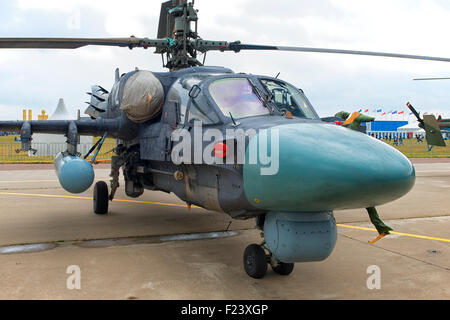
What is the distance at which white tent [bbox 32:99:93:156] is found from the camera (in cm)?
2500

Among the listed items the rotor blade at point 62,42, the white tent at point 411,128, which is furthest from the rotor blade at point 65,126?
the white tent at point 411,128

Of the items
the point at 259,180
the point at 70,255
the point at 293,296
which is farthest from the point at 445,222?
the point at 70,255

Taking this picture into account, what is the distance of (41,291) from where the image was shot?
4.41m

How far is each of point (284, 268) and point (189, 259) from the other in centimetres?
145

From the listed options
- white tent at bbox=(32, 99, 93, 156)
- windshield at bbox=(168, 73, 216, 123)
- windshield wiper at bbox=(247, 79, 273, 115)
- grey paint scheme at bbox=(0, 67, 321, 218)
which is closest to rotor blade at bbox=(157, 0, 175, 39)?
grey paint scheme at bbox=(0, 67, 321, 218)

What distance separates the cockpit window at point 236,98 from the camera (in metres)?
4.96

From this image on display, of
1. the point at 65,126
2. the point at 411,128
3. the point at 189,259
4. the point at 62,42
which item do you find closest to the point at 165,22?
the point at 62,42

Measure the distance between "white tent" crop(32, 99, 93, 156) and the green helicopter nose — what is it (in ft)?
74.3

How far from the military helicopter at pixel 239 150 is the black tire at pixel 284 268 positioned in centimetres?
2

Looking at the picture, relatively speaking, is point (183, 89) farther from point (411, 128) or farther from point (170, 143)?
point (411, 128)

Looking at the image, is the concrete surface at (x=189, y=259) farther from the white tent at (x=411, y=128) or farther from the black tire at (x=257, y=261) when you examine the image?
the white tent at (x=411, y=128)

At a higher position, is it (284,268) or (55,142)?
(55,142)

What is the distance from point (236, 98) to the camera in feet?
17.0
